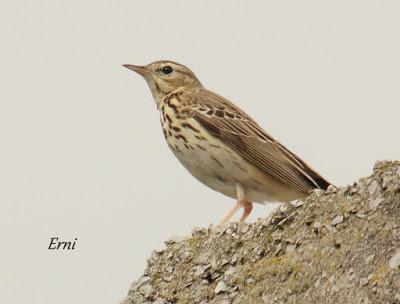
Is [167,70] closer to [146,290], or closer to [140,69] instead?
[140,69]

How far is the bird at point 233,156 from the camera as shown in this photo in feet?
42.8

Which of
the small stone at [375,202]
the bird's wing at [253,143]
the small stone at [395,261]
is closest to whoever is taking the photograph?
the small stone at [395,261]

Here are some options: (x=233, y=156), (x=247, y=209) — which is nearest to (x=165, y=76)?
(x=233, y=156)

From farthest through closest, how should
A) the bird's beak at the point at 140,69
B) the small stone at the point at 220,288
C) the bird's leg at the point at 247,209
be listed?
the bird's beak at the point at 140,69 < the bird's leg at the point at 247,209 < the small stone at the point at 220,288

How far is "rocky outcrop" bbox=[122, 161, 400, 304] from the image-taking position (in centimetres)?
834

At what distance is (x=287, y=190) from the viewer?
13234 mm

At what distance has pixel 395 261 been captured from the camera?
816cm

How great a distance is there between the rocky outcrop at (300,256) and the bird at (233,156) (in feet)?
8.83

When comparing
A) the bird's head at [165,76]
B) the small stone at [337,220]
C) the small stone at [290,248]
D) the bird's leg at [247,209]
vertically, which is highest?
the bird's head at [165,76]

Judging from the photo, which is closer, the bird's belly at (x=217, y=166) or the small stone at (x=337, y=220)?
the small stone at (x=337, y=220)

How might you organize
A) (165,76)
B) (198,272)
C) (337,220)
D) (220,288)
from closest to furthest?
(337,220) < (220,288) < (198,272) < (165,76)

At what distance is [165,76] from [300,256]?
6.32 m

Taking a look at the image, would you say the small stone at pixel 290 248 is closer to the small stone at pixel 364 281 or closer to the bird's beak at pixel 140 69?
the small stone at pixel 364 281

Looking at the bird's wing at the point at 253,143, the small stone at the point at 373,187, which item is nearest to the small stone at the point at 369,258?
the small stone at the point at 373,187
